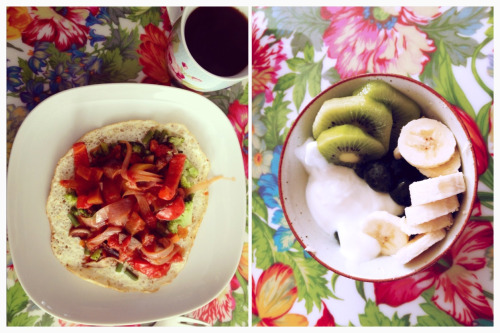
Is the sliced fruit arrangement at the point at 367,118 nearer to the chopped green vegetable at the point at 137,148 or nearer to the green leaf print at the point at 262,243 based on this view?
the green leaf print at the point at 262,243

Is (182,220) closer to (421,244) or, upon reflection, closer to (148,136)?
(148,136)

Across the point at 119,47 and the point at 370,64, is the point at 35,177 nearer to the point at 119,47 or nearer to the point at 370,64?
the point at 119,47

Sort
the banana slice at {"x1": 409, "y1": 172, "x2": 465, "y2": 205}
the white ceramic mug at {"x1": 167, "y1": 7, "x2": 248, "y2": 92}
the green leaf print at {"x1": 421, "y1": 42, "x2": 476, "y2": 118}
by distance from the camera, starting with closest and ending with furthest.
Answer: the banana slice at {"x1": 409, "y1": 172, "x2": 465, "y2": 205}
the white ceramic mug at {"x1": 167, "y1": 7, "x2": 248, "y2": 92}
the green leaf print at {"x1": 421, "y1": 42, "x2": 476, "y2": 118}

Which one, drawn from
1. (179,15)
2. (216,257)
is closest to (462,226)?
(216,257)

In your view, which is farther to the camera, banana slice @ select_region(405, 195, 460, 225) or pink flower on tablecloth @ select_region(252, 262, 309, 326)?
pink flower on tablecloth @ select_region(252, 262, 309, 326)

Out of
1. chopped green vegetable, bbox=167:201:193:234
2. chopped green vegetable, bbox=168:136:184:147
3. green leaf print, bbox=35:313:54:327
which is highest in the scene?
chopped green vegetable, bbox=168:136:184:147

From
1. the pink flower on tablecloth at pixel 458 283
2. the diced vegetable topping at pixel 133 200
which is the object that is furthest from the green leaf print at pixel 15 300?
the pink flower on tablecloth at pixel 458 283

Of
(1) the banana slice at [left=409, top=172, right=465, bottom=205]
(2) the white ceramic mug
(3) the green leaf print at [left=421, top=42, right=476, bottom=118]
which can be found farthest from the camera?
(3) the green leaf print at [left=421, top=42, right=476, bottom=118]

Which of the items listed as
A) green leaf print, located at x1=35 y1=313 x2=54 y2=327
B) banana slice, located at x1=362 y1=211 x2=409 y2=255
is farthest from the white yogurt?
green leaf print, located at x1=35 y1=313 x2=54 y2=327

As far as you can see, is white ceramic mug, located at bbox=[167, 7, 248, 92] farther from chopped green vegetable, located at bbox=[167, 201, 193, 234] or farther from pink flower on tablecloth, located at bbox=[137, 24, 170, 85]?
chopped green vegetable, located at bbox=[167, 201, 193, 234]
